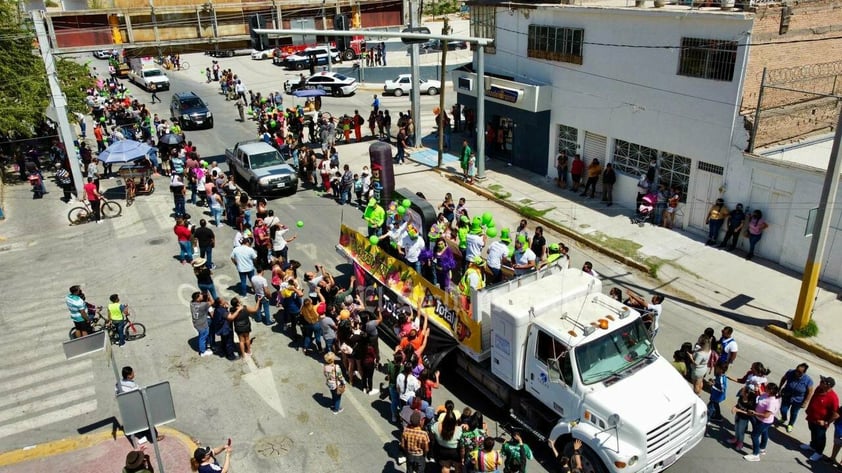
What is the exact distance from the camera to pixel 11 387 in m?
12.9

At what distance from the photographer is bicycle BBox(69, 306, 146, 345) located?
14000 mm

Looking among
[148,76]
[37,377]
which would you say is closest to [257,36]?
[37,377]

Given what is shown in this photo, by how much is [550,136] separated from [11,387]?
18236 mm

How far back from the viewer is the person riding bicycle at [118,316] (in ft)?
44.7

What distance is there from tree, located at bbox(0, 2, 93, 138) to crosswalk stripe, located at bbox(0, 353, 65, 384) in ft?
48.9

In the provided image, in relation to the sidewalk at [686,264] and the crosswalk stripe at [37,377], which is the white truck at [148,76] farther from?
the crosswalk stripe at [37,377]

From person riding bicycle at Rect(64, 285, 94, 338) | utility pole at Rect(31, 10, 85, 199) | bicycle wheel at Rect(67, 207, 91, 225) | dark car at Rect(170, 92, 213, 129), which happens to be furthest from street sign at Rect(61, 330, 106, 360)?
dark car at Rect(170, 92, 213, 129)

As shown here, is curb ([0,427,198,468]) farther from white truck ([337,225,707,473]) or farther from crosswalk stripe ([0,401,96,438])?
white truck ([337,225,707,473])

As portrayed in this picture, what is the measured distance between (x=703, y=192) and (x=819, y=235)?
545 cm

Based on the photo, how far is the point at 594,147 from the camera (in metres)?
22.0

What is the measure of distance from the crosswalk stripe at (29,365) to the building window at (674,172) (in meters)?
16.9

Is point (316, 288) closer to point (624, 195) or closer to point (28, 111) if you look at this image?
point (624, 195)

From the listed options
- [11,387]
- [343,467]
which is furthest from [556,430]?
[11,387]

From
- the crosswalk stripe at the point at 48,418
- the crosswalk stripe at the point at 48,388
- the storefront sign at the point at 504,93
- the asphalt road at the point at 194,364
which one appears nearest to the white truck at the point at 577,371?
the asphalt road at the point at 194,364
